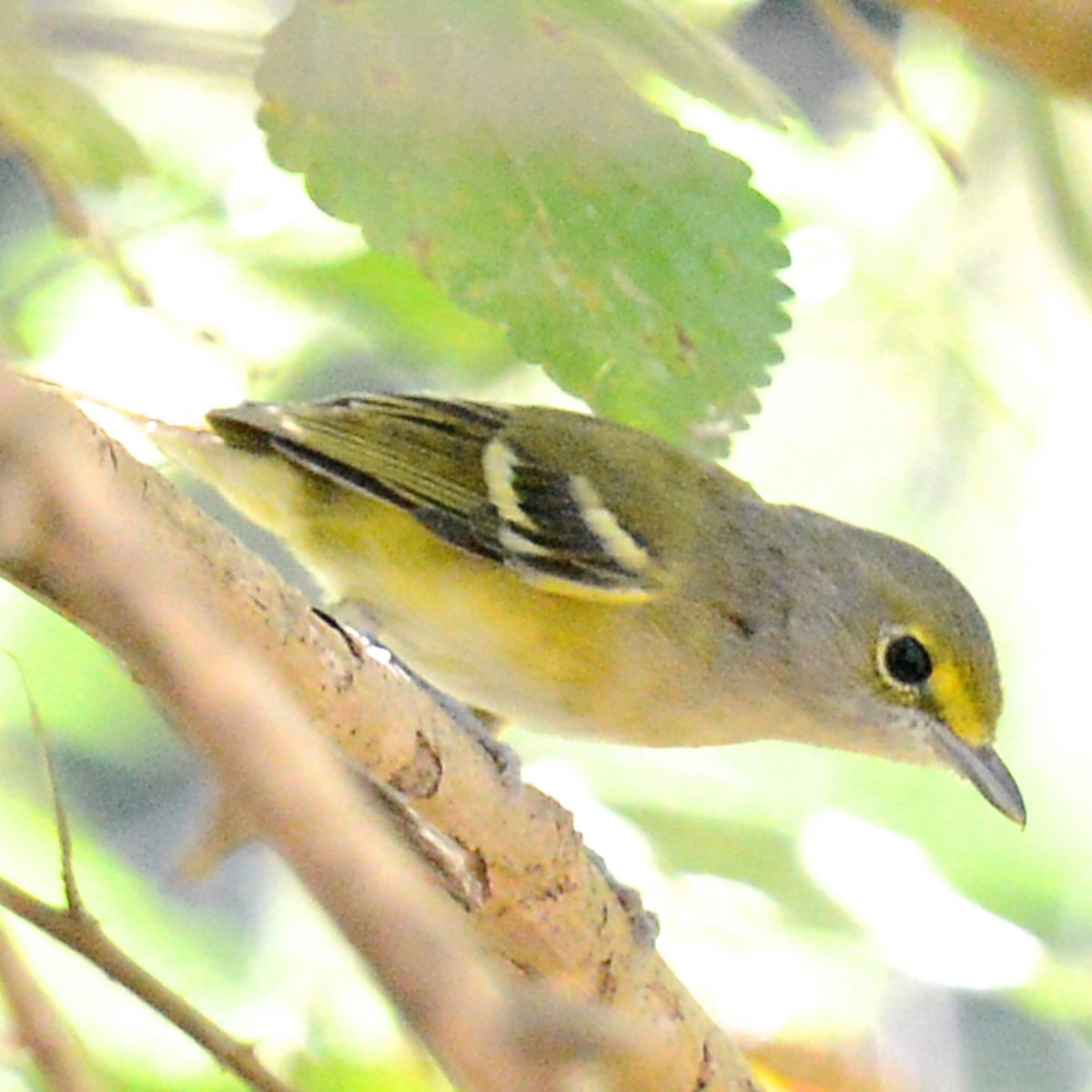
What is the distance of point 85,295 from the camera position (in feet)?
6.94

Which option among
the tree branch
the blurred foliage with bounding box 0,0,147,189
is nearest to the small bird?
the blurred foliage with bounding box 0,0,147,189

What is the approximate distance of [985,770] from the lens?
2.20 meters

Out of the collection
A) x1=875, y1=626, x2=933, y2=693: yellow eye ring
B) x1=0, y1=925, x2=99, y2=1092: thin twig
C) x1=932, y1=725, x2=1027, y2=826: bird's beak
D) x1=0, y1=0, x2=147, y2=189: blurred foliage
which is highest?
x1=0, y1=0, x2=147, y2=189: blurred foliage

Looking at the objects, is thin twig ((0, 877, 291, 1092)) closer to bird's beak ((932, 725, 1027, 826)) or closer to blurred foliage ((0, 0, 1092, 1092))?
blurred foliage ((0, 0, 1092, 1092))

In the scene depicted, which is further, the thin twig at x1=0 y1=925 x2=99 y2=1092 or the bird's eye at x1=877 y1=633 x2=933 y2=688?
→ the bird's eye at x1=877 y1=633 x2=933 y2=688

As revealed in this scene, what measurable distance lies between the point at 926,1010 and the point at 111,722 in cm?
186

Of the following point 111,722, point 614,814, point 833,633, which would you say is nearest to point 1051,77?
point 614,814

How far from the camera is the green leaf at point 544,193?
3.62 feet

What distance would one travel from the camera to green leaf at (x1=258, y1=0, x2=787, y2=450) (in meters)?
1.10

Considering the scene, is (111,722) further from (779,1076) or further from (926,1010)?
(926,1010)

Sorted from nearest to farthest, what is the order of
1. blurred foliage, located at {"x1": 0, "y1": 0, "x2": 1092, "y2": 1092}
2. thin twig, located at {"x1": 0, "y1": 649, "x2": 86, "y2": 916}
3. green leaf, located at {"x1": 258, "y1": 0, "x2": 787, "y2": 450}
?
1. thin twig, located at {"x1": 0, "y1": 649, "x2": 86, "y2": 916}
2. green leaf, located at {"x1": 258, "y1": 0, "x2": 787, "y2": 450}
3. blurred foliage, located at {"x1": 0, "y1": 0, "x2": 1092, "y2": 1092}

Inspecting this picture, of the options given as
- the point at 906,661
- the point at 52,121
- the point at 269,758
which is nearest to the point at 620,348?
the point at 52,121

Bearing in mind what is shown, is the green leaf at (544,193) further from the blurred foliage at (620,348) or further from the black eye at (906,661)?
the black eye at (906,661)

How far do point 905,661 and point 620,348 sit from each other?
101 cm
